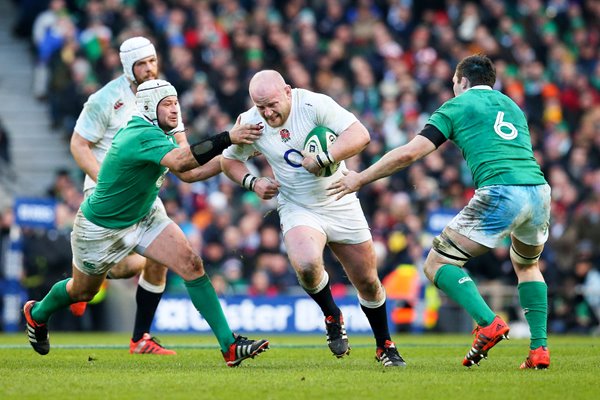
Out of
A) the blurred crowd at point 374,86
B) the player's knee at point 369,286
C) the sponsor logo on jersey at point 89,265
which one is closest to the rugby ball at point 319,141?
the player's knee at point 369,286

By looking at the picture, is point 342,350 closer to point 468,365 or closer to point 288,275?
point 468,365

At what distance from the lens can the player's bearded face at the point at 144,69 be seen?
41.1 feet

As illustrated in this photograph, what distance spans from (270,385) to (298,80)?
15554 mm

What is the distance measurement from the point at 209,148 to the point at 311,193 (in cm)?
110

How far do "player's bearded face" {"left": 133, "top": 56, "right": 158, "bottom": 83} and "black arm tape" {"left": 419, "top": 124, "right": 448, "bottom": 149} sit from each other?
348 centimetres

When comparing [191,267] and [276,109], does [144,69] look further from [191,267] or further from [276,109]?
[191,267]

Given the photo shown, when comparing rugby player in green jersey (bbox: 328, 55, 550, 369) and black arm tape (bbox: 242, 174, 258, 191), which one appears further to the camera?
black arm tape (bbox: 242, 174, 258, 191)

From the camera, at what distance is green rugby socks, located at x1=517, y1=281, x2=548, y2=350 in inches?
412

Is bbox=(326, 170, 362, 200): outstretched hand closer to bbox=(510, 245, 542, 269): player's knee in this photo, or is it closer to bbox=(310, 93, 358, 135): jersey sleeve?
bbox=(310, 93, 358, 135): jersey sleeve

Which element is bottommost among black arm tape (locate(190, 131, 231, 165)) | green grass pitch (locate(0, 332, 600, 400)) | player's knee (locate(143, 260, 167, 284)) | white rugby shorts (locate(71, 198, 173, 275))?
green grass pitch (locate(0, 332, 600, 400))

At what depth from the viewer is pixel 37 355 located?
12508 millimetres

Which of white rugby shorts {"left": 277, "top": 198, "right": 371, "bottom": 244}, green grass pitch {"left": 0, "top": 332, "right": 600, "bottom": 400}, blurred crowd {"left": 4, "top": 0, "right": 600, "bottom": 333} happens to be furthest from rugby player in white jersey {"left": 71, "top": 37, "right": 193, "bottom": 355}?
blurred crowd {"left": 4, "top": 0, "right": 600, "bottom": 333}

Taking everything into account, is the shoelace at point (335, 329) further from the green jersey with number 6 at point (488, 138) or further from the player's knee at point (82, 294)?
the player's knee at point (82, 294)

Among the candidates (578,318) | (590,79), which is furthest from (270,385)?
(590,79)
